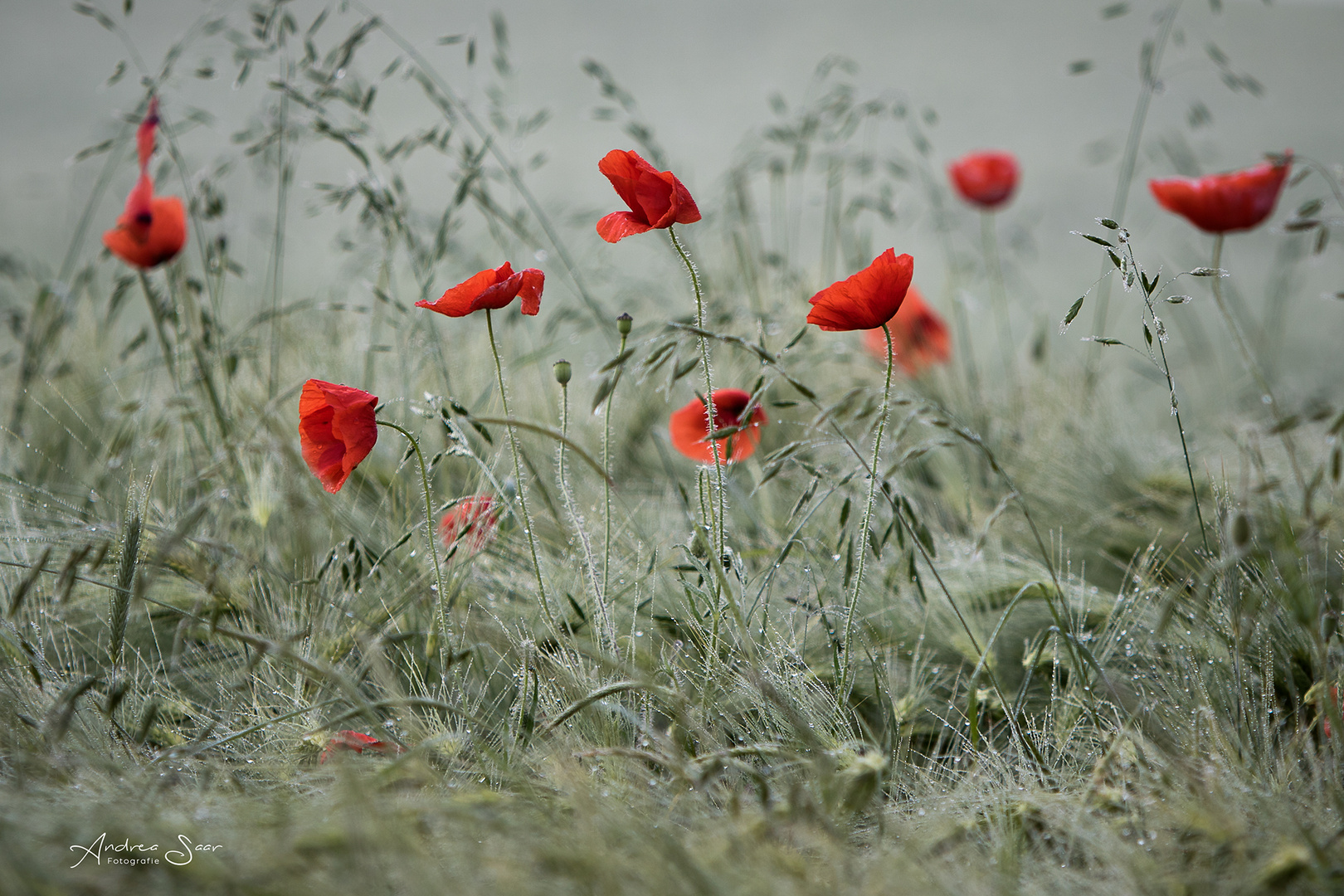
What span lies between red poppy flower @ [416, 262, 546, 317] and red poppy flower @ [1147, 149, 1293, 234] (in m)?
0.87

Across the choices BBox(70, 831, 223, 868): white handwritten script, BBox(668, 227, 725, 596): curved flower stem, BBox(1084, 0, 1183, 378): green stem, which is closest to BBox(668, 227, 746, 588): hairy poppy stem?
BBox(668, 227, 725, 596): curved flower stem

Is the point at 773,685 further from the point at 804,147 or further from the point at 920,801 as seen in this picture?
the point at 804,147

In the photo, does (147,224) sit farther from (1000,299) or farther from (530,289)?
(1000,299)

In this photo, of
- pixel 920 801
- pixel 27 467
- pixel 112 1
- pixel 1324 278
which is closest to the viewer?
pixel 920 801

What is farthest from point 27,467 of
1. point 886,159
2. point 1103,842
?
point 886,159

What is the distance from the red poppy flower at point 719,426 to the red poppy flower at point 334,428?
0.29 m

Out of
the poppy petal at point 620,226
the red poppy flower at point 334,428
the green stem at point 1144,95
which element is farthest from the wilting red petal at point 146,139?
the green stem at point 1144,95

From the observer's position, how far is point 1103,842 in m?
0.56

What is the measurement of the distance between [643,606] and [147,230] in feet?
2.61

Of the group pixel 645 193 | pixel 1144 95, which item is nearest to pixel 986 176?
pixel 1144 95

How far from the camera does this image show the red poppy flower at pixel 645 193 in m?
0.66

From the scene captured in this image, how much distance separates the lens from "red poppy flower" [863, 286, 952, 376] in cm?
149

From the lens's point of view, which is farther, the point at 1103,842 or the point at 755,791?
the point at 755,791

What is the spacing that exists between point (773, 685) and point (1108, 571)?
0.60 meters
